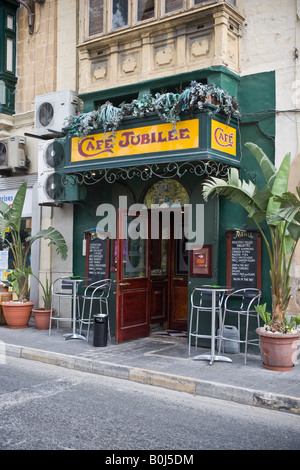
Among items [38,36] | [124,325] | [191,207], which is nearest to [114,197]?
[191,207]

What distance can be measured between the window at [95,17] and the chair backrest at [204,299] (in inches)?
241

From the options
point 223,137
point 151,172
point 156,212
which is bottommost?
point 156,212

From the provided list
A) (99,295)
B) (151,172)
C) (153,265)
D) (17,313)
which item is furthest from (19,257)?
(151,172)

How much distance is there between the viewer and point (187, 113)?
880cm

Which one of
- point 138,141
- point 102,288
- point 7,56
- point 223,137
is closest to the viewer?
point 223,137

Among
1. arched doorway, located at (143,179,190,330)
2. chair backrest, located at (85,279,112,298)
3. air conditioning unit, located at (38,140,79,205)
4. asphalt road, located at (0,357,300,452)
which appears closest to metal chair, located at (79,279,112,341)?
chair backrest, located at (85,279,112,298)

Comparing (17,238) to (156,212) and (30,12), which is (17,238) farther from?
(30,12)

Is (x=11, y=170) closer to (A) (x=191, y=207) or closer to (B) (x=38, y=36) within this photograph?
(B) (x=38, y=36)

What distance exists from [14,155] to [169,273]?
481 centimetres

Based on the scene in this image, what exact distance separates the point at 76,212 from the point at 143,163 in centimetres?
305

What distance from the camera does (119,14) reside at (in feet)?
35.5

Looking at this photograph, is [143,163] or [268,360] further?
[143,163]

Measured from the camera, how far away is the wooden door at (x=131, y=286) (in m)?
9.88

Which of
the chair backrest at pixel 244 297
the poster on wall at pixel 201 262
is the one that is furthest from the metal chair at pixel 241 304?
the poster on wall at pixel 201 262
